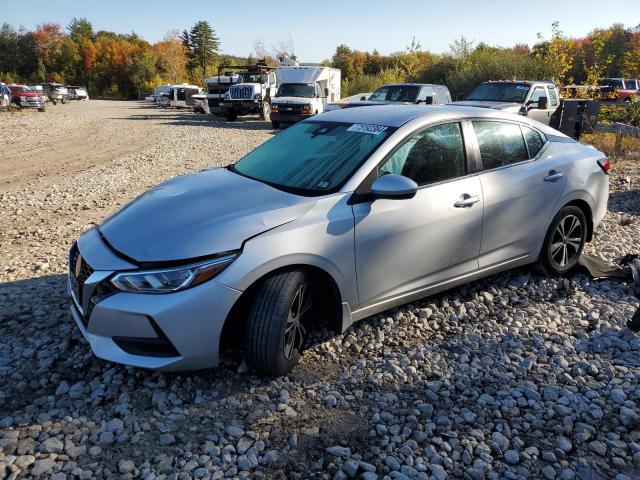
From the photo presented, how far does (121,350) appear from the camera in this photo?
289cm

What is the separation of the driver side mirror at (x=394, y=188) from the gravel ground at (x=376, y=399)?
1.12 m

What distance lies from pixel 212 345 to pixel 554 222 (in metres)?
3.23

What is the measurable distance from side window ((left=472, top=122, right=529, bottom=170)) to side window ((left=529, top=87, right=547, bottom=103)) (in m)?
10.6

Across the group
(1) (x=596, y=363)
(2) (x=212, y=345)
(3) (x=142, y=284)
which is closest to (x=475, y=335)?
(1) (x=596, y=363)

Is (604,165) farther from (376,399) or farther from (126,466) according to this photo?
(126,466)

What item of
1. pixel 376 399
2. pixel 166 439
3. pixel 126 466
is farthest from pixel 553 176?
pixel 126 466

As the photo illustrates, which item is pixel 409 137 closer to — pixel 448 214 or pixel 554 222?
pixel 448 214

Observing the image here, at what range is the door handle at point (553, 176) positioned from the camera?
4348 mm

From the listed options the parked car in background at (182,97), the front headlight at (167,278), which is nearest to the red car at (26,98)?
the parked car in background at (182,97)

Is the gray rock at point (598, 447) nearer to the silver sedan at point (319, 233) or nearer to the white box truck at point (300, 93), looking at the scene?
the silver sedan at point (319, 233)

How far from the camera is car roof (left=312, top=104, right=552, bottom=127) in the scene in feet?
12.5

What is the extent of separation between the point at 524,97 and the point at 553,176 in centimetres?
1046

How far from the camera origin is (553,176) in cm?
439

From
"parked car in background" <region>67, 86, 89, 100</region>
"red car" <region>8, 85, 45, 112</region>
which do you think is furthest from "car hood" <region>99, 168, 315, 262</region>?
"parked car in background" <region>67, 86, 89, 100</region>
